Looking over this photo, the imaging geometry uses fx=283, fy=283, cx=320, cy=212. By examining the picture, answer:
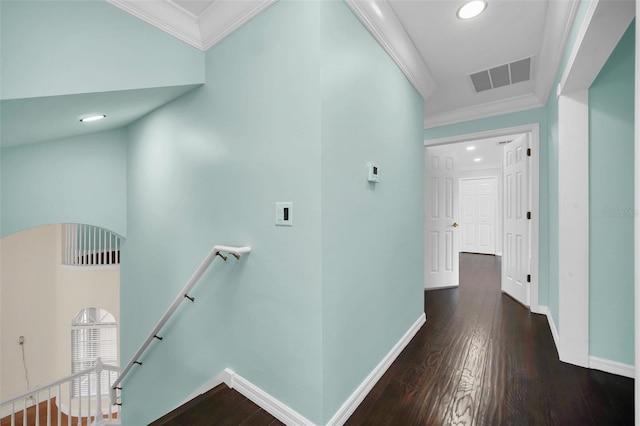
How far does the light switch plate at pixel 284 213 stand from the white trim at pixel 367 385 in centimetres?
102

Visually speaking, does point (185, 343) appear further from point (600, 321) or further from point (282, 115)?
point (600, 321)

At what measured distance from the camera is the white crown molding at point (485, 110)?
3.09 m

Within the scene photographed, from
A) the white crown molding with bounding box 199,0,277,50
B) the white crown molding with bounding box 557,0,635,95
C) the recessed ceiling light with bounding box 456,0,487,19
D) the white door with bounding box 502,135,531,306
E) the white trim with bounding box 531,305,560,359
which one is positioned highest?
the recessed ceiling light with bounding box 456,0,487,19

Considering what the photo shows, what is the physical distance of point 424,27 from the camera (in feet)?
6.55

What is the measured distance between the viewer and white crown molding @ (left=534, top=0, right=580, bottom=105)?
1.69m

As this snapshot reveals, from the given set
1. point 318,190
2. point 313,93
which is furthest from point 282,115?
point 318,190

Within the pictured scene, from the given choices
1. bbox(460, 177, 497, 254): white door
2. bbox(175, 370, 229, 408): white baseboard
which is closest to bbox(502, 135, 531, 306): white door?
bbox(175, 370, 229, 408): white baseboard

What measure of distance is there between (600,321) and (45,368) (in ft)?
25.7

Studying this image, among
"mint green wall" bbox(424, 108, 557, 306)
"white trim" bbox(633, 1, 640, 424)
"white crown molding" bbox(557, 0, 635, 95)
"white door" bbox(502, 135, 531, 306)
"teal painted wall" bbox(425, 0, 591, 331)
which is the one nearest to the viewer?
"white trim" bbox(633, 1, 640, 424)

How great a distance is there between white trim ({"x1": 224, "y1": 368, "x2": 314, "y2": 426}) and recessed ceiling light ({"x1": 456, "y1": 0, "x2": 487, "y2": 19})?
8.40ft

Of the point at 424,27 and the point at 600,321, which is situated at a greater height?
the point at 424,27

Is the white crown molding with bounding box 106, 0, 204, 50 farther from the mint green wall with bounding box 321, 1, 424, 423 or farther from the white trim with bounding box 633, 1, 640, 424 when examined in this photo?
the white trim with bounding box 633, 1, 640, 424

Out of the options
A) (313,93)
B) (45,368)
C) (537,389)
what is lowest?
(45,368)

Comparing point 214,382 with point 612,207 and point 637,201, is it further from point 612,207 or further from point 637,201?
point 612,207
